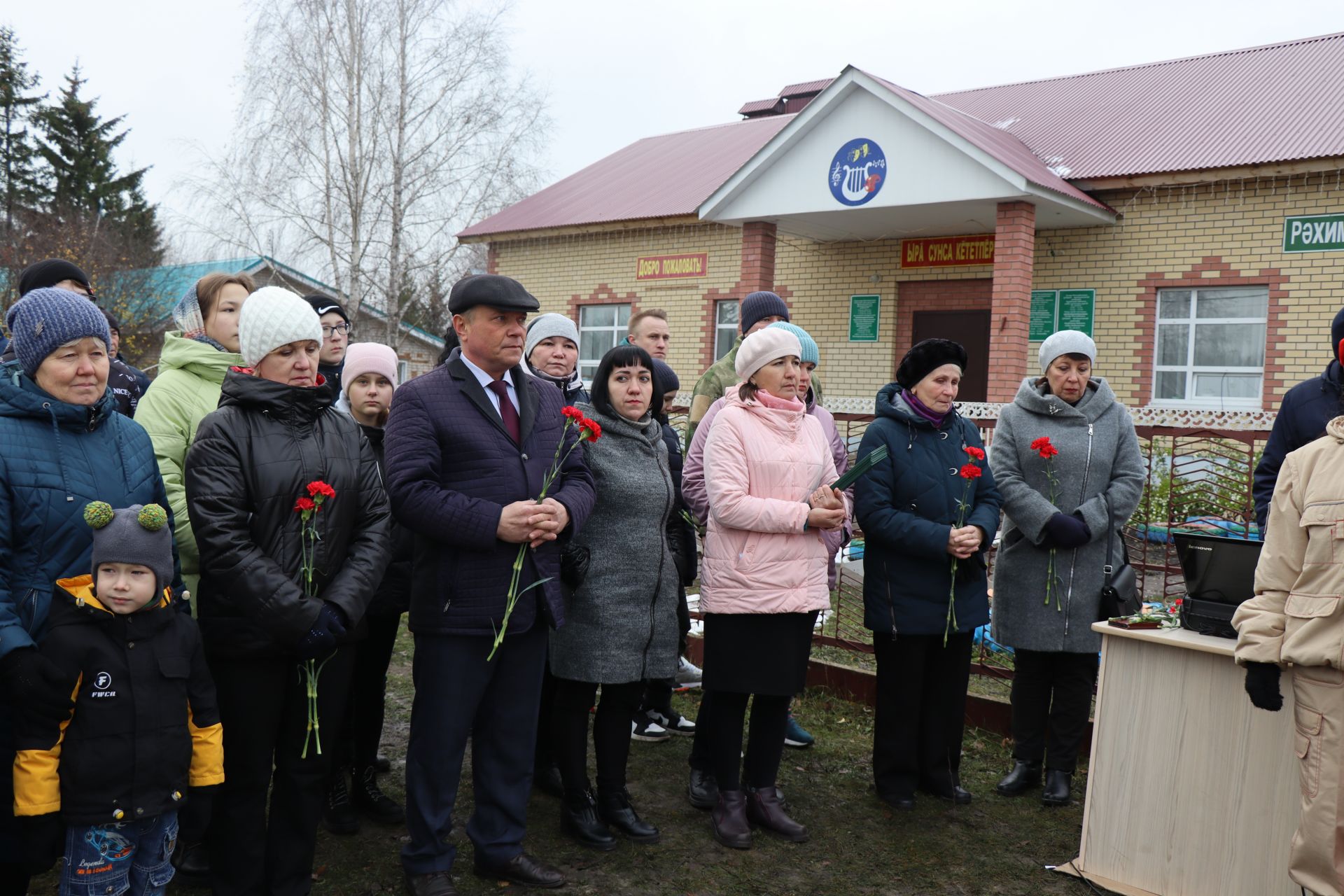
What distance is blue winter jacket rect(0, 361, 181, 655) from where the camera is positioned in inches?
107

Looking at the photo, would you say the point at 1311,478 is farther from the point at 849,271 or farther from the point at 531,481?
the point at 849,271

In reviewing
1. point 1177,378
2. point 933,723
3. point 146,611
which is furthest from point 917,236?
→ point 146,611

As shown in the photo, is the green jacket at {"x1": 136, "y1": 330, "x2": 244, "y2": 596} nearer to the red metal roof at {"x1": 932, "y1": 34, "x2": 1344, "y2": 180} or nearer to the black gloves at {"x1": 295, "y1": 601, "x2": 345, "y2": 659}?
the black gloves at {"x1": 295, "y1": 601, "x2": 345, "y2": 659}

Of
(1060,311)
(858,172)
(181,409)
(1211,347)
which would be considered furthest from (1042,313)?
(181,409)

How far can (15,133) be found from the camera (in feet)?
103

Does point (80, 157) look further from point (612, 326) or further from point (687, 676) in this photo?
point (687, 676)

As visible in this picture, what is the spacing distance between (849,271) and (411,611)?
42.7 ft

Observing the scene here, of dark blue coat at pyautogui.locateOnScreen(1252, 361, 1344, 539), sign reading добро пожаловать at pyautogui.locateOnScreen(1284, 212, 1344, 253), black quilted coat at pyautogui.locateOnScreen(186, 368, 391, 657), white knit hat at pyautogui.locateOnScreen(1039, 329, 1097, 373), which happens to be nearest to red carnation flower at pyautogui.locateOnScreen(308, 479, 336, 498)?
black quilted coat at pyautogui.locateOnScreen(186, 368, 391, 657)

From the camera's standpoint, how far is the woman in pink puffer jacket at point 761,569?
388 cm

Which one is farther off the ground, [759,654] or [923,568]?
[923,568]

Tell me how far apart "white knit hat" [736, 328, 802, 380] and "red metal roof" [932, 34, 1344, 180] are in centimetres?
1005

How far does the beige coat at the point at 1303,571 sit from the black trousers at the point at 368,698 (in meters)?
2.98

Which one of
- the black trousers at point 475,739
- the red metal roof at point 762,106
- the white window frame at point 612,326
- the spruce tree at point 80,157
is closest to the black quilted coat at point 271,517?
the black trousers at point 475,739

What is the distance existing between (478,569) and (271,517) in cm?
66
